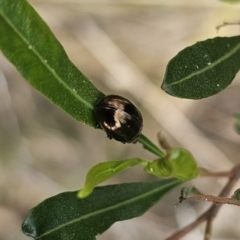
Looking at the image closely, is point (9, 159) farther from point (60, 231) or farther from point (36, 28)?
point (36, 28)

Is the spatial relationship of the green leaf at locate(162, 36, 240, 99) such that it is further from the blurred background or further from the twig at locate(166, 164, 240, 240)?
the blurred background

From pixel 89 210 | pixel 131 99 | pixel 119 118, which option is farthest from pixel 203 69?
pixel 131 99

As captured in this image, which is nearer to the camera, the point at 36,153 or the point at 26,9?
the point at 26,9

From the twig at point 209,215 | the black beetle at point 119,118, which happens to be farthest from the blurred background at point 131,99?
the black beetle at point 119,118

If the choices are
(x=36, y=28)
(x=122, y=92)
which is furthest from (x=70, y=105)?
(x=122, y=92)

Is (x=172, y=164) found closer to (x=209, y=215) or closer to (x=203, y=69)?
(x=203, y=69)

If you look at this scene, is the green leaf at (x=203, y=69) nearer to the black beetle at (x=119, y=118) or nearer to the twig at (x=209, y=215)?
the black beetle at (x=119, y=118)
